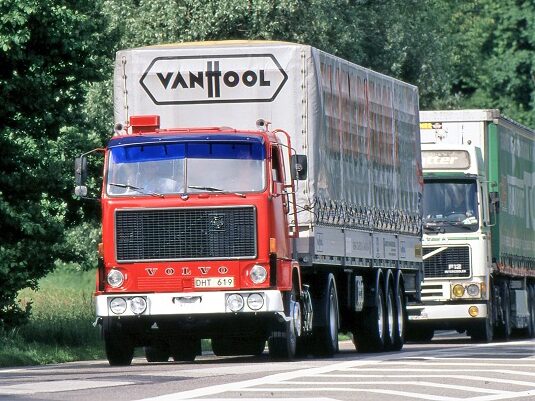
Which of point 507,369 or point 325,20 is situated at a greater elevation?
point 325,20

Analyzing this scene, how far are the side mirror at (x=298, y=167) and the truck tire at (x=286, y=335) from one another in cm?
143

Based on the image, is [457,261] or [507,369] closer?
[507,369]

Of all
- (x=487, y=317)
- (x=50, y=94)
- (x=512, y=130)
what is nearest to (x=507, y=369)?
(x=50, y=94)

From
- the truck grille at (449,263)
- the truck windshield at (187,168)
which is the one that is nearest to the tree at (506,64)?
the truck grille at (449,263)

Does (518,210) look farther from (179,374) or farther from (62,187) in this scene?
(179,374)

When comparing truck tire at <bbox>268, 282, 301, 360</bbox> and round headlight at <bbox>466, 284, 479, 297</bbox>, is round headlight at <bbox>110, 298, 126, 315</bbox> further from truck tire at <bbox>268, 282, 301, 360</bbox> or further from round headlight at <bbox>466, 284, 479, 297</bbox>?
round headlight at <bbox>466, 284, 479, 297</bbox>

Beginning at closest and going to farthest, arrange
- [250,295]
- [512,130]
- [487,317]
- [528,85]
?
[250,295] → [487,317] → [512,130] → [528,85]

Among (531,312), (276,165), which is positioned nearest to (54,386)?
(276,165)

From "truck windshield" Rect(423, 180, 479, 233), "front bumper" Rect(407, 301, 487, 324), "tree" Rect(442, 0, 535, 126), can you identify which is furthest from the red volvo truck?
"tree" Rect(442, 0, 535, 126)

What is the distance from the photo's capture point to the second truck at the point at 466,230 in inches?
1302

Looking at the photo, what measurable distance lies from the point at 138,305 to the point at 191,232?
1.11 m

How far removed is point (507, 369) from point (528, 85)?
55.1m

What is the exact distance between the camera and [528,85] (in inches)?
2958

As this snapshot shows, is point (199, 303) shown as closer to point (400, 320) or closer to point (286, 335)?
point (286, 335)
